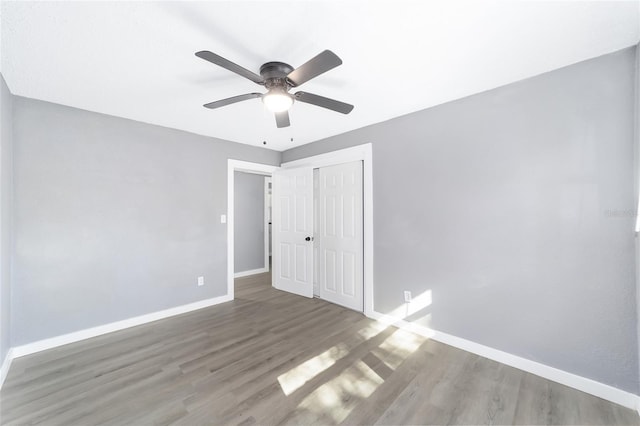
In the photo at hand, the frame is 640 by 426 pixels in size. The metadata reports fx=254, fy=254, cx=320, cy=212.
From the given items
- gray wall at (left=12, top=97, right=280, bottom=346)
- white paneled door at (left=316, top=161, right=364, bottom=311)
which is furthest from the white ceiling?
white paneled door at (left=316, top=161, right=364, bottom=311)

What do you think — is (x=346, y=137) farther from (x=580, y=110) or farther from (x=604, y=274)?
(x=604, y=274)

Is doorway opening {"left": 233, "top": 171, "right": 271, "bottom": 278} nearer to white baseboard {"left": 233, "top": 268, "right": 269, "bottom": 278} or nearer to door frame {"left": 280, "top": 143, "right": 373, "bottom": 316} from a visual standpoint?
white baseboard {"left": 233, "top": 268, "right": 269, "bottom": 278}

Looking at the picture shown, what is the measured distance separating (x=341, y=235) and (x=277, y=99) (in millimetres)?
2260

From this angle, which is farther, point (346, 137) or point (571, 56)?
point (346, 137)

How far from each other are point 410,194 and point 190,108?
2658 millimetres

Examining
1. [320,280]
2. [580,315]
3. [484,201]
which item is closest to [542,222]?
[484,201]

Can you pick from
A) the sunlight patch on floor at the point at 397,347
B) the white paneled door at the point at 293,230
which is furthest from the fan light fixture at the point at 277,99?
the sunlight patch on floor at the point at 397,347

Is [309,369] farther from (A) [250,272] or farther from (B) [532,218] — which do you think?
A: (A) [250,272]

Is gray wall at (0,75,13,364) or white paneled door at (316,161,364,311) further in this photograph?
white paneled door at (316,161,364,311)

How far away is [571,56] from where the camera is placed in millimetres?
1904

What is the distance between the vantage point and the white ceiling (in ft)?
4.81

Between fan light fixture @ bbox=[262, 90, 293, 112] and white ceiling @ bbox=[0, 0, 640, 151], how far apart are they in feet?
0.87

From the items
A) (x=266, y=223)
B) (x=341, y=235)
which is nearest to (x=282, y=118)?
(x=341, y=235)

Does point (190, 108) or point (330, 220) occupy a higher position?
point (190, 108)
